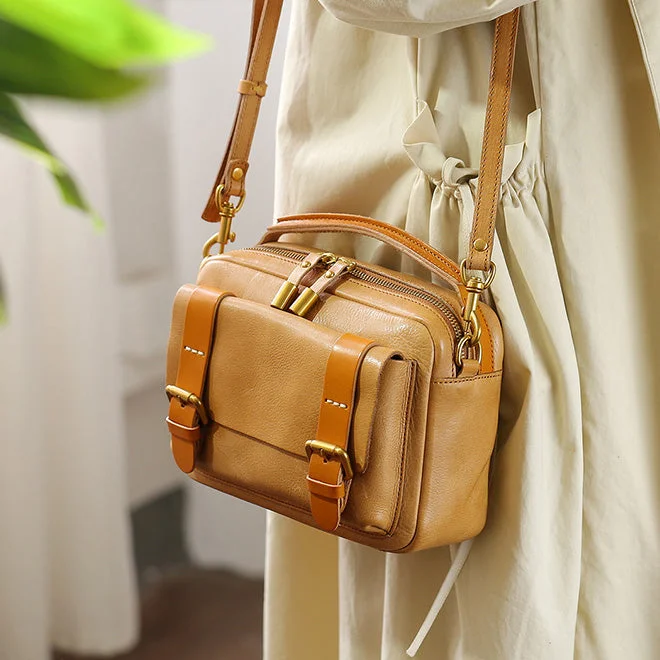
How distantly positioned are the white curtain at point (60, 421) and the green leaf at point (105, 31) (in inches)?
42.2

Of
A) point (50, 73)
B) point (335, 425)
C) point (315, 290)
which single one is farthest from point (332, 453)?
point (50, 73)

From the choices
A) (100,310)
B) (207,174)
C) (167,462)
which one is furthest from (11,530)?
(207,174)

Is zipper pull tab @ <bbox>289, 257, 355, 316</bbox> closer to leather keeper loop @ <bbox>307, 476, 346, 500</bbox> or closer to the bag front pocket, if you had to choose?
the bag front pocket

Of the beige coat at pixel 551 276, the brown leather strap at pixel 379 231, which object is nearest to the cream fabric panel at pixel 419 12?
the beige coat at pixel 551 276

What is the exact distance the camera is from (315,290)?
67 cm

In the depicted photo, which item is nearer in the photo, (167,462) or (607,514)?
(607,514)

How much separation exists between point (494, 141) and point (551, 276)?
0.36ft

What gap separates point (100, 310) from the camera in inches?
53.0

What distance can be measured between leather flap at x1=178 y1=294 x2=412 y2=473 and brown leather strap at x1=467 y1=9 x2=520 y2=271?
100mm

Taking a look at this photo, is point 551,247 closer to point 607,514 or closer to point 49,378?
point 607,514

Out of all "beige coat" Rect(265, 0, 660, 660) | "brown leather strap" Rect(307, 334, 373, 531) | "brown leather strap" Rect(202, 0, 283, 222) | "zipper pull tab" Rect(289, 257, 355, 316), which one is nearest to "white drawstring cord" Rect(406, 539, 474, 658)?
"beige coat" Rect(265, 0, 660, 660)

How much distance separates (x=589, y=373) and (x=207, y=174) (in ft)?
3.23

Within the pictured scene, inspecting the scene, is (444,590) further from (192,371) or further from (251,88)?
(251,88)

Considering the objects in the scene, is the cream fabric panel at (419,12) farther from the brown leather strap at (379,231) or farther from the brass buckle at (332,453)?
the brass buckle at (332,453)
